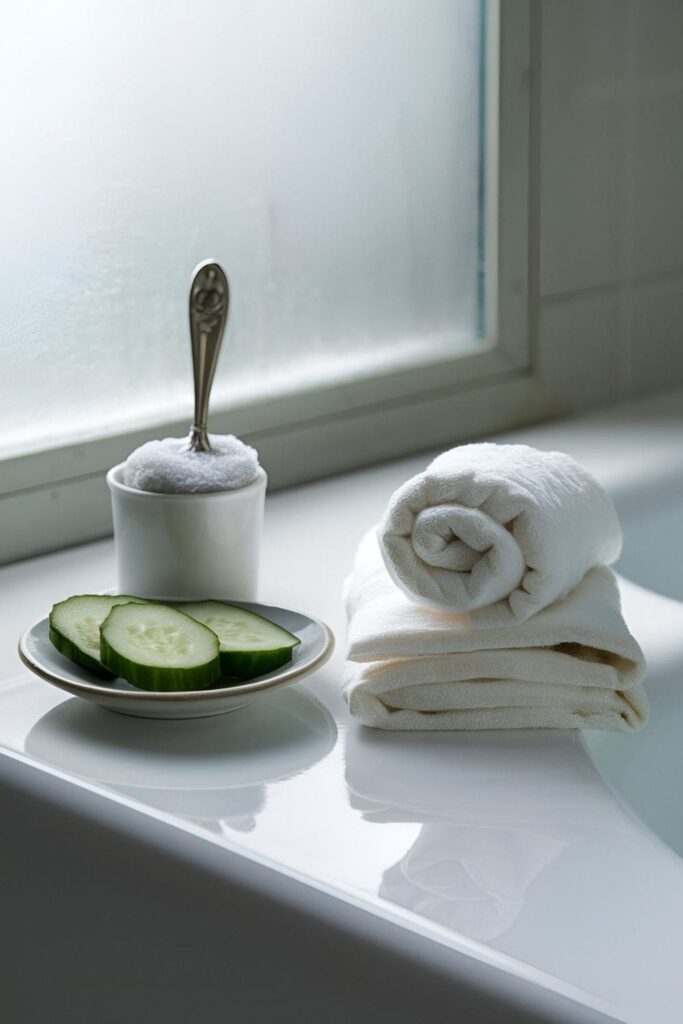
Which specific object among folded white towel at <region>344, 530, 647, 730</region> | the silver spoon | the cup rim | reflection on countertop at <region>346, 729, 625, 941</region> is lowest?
reflection on countertop at <region>346, 729, 625, 941</region>

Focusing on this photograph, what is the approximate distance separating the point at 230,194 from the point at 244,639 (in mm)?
477

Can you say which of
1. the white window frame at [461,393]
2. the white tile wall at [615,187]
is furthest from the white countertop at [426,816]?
the white tile wall at [615,187]

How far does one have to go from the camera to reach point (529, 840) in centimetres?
57

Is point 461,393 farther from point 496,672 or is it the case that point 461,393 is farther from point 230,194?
point 496,672

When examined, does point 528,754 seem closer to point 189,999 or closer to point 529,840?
point 529,840

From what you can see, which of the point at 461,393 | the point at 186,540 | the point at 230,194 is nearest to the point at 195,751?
the point at 186,540

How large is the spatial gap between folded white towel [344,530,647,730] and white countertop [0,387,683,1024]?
0.4 inches

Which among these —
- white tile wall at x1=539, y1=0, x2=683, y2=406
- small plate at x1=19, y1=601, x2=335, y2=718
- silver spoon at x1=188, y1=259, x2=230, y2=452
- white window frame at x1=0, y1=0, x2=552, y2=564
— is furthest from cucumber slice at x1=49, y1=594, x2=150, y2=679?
white tile wall at x1=539, y1=0, x2=683, y2=406

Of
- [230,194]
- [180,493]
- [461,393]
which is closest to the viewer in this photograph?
[180,493]

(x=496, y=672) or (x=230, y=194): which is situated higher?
(x=230, y=194)

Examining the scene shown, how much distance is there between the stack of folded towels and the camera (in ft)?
2.12

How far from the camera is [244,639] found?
2.23 feet

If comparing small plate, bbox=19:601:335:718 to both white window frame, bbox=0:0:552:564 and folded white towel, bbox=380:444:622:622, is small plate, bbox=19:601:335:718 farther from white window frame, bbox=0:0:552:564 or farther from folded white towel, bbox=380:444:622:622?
white window frame, bbox=0:0:552:564

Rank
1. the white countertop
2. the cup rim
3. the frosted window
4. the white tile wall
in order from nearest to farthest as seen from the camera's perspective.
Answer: the white countertop < the cup rim < the frosted window < the white tile wall
